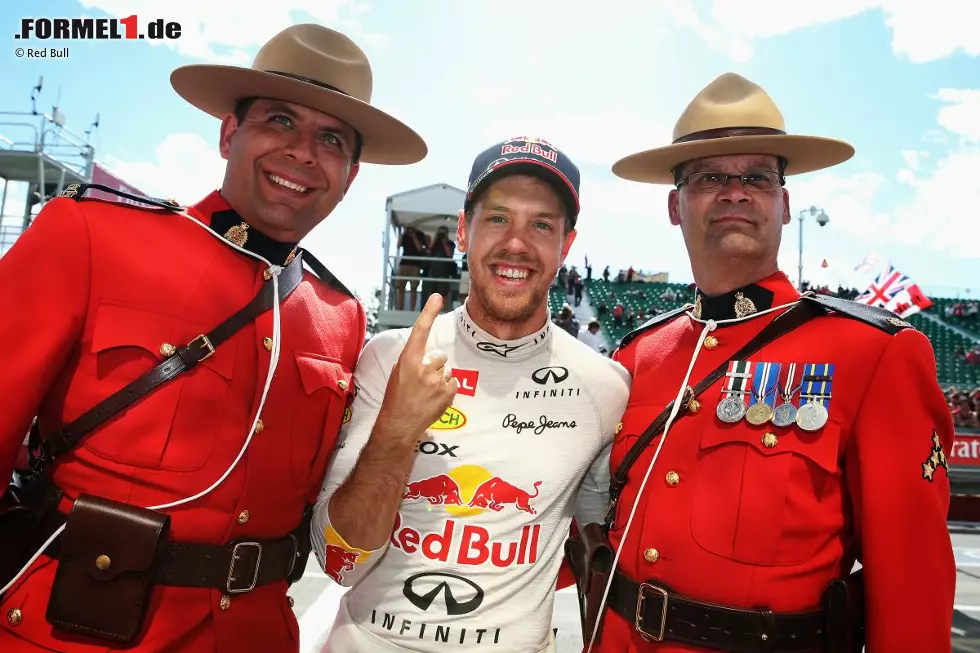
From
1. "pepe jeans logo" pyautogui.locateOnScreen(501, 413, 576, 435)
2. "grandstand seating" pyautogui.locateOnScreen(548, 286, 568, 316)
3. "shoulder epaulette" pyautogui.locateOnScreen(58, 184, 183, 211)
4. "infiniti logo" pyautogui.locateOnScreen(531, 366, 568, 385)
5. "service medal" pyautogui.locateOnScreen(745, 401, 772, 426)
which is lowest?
"pepe jeans logo" pyautogui.locateOnScreen(501, 413, 576, 435)

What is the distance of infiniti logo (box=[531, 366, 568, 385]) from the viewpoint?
2324 millimetres

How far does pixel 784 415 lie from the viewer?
2.04 meters

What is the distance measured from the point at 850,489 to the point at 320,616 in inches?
158

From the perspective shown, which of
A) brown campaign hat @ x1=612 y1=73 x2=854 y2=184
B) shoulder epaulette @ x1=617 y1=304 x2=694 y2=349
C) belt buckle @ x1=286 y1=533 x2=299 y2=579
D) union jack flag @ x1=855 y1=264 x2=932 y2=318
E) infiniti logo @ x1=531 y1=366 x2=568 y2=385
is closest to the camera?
belt buckle @ x1=286 y1=533 x2=299 y2=579

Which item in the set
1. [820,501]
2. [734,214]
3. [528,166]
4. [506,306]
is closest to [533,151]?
[528,166]

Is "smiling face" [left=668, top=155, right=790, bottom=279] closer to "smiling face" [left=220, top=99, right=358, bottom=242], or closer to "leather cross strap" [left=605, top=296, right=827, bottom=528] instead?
"leather cross strap" [left=605, top=296, right=827, bottom=528]

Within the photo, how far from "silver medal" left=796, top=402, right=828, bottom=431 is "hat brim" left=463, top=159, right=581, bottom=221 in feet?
3.74

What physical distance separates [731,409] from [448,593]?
114cm

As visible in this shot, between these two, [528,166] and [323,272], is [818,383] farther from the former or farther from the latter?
[323,272]

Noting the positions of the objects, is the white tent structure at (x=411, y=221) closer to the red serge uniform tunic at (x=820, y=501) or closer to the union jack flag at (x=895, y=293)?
the red serge uniform tunic at (x=820, y=501)

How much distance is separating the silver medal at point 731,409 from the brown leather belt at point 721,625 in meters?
0.60

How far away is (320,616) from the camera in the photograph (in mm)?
4676

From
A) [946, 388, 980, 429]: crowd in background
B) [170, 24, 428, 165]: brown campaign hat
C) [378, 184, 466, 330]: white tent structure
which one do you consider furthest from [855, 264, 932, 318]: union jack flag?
[170, 24, 428, 165]: brown campaign hat

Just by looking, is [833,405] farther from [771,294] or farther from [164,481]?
[164,481]
